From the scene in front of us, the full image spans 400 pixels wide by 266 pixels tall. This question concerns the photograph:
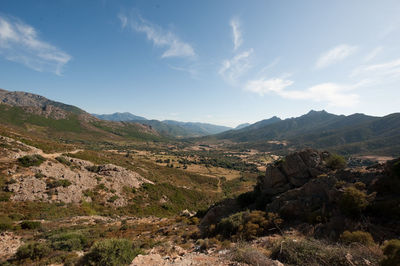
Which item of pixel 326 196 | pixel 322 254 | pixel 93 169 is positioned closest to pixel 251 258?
pixel 322 254

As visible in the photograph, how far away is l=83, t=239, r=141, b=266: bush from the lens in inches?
324

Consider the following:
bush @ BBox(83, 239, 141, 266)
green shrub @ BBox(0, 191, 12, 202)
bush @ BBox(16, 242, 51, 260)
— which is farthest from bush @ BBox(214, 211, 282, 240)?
green shrub @ BBox(0, 191, 12, 202)

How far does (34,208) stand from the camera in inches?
855

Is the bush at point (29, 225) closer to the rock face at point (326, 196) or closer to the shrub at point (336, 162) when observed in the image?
the rock face at point (326, 196)

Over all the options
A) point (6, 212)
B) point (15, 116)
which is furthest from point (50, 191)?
point (15, 116)

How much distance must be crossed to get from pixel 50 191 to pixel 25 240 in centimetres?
1505

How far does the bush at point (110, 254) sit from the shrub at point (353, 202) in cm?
1344

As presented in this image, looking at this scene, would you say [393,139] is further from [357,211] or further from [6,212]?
[6,212]

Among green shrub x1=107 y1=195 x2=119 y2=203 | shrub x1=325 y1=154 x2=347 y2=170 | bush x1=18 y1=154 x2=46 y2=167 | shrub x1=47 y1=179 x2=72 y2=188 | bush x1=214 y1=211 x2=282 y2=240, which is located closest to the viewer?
bush x1=214 y1=211 x2=282 y2=240

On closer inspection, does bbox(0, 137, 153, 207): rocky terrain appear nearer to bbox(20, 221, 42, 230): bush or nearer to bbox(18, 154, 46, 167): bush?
bbox(18, 154, 46, 167): bush

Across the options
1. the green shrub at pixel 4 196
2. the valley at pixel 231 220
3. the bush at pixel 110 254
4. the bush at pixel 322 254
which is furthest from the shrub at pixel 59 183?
the bush at pixel 322 254

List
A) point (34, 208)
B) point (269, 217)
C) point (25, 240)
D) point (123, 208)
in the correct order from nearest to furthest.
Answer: point (269, 217), point (25, 240), point (34, 208), point (123, 208)

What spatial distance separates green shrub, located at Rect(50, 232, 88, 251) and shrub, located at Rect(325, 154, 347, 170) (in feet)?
81.1

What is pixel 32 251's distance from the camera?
415 inches
